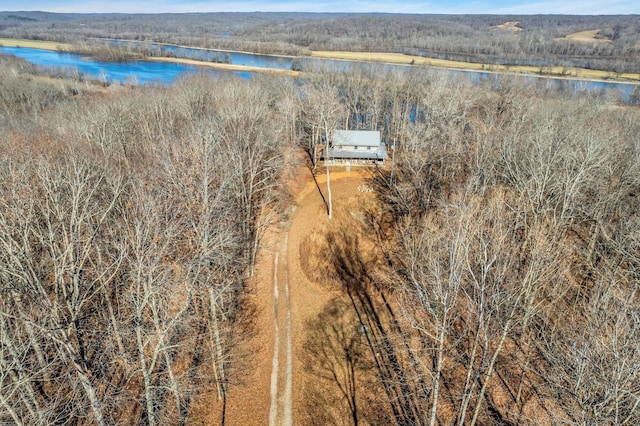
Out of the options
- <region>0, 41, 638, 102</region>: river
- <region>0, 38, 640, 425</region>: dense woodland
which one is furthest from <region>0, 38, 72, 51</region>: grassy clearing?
<region>0, 38, 640, 425</region>: dense woodland

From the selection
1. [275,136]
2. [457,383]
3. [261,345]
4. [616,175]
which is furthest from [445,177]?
[261,345]

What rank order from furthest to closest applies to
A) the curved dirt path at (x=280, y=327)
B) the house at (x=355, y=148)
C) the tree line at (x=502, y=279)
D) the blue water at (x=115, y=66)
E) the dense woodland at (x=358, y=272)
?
the blue water at (x=115, y=66)
the house at (x=355, y=148)
the curved dirt path at (x=280, y=327)
the dense woodland at (x=358, y=272)
the tree line at (x=502, y=279)

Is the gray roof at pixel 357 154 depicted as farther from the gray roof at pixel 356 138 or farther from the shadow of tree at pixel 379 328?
the shadow of tree at pixel 379 328

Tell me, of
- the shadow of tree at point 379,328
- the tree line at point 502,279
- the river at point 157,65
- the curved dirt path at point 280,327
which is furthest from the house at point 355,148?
the river at point 157,65

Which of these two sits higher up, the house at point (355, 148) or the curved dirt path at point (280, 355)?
the house at point (355, 148)

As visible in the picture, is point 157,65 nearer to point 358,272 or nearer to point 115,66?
point 115,66

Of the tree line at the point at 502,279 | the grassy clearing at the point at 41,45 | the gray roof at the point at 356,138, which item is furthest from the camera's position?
the grassy clearing at the point at 41,45

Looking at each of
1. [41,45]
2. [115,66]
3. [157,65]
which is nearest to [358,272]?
[157,65]
